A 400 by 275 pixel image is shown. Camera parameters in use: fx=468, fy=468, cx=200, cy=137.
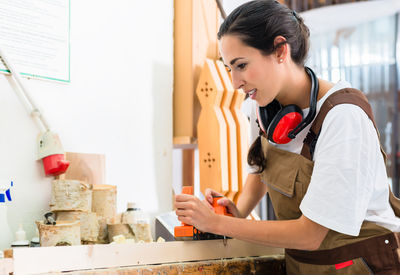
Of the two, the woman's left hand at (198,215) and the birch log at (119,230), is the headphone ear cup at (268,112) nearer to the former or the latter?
the woman's left hand at (198,215)

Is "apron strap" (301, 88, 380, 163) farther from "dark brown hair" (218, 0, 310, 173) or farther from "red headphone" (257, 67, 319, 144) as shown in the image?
"dark brown hair" (218, 0, 310, 173)

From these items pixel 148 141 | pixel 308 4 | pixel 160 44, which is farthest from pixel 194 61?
pixel 308 4

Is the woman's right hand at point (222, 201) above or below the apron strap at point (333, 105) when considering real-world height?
below

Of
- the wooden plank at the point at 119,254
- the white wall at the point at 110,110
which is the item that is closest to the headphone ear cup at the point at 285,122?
the wooden plank at the point at 119,254

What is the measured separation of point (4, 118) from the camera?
4.90 feet

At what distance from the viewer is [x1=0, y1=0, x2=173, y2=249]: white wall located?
1516 mm

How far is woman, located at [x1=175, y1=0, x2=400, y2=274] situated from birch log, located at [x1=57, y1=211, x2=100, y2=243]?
388mm

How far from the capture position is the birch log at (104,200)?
1632 millimetres

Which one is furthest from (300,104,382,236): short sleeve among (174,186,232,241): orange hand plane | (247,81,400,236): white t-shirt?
(174,186,232,241): orange hand plane

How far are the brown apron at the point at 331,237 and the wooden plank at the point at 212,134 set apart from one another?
58cm

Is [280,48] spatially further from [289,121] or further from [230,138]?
[230,138]

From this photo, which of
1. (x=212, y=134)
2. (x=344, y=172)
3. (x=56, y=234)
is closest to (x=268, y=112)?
(x=344, y=172)

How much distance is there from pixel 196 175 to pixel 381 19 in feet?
Answer: 13.1

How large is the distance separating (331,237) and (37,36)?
114cm
